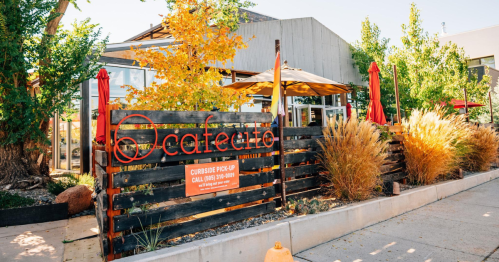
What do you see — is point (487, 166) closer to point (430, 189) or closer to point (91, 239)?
point (430, 189)

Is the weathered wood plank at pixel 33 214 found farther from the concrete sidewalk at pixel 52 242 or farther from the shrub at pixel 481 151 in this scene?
the shrub at pixel 481 151

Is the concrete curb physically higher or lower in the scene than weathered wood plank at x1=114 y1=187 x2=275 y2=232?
lower

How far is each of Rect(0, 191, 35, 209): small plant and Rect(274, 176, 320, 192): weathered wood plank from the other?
14.5ft

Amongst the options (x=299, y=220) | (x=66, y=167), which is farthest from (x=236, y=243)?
(x=66, y=167)

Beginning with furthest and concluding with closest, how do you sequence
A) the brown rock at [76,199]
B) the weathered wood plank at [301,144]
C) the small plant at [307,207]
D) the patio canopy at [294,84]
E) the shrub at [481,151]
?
the shrub at [481,151], the patio canopy at [294,84], the brown rock at [76,199], the weathered wood plank at [301,144], the small plant at [307,207]

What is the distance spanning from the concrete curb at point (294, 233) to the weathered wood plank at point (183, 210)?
1.21ft

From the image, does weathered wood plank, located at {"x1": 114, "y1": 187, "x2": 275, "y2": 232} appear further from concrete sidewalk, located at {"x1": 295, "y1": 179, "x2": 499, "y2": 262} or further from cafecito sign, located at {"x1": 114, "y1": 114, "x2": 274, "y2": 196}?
concrete sidewalk, located at {"x1": 295, "y1": 179, "x2": 499, "y2": 262}

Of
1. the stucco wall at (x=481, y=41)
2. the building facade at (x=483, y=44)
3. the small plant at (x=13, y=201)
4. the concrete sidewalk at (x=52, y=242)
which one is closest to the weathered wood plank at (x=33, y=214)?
the concrete sidewalk at (x=52, y=242)

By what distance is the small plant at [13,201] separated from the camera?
5126 mm

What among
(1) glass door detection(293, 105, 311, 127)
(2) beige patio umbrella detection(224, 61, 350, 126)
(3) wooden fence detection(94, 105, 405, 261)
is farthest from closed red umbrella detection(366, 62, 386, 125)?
(1) glass door detection(293, 105, 311, 127)

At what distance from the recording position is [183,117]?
3.54 metres

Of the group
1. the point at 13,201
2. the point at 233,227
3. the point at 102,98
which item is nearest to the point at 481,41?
the point at 102,98

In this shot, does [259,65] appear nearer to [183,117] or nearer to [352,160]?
[352,160]

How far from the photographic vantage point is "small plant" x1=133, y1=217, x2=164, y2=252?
3.03 meters
